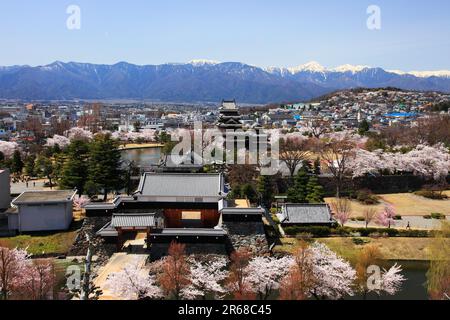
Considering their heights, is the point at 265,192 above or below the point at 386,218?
above

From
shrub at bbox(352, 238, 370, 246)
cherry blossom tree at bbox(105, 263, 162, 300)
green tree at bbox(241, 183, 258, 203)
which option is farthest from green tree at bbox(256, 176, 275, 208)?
cherry blossom tree at bbox(105, 263, 162, 300)

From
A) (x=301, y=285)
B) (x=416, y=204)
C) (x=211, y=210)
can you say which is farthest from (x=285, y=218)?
(x=416, y=204)

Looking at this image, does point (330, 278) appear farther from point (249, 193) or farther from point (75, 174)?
point (75, 174)

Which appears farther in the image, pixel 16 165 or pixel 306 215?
pixel 16 165

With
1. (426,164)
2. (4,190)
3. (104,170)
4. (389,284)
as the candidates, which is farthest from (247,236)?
(426,164)

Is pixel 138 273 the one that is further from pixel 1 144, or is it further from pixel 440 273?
pixel 1 144

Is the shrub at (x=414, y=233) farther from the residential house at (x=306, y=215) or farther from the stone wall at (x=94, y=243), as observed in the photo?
the stone wall at (x=94, y=243)

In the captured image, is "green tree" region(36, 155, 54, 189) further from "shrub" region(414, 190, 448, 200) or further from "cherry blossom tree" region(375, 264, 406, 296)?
"shrub" region(414, 190, 448, 200)
